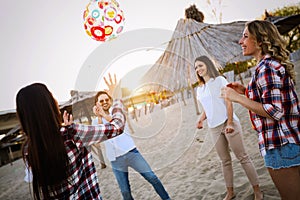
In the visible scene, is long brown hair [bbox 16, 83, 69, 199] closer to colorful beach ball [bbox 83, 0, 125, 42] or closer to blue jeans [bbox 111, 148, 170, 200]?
blue jeans [bbox 111, 148, 170, 200]

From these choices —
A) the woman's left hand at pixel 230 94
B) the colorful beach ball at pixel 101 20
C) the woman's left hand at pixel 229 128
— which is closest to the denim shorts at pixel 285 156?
the woman's left hand at pixel 230 94

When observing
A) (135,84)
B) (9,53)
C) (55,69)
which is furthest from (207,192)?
(9,53)

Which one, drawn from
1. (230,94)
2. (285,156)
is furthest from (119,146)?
(285,156)

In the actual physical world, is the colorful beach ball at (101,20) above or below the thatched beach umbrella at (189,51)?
above

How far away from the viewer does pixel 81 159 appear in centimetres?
108

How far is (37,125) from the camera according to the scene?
991 mm

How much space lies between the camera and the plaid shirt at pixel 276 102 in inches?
37.7

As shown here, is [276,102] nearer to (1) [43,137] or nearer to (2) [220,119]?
(2) [220,119]

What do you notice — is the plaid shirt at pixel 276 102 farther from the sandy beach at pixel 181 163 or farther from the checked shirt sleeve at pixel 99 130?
the sandy beach at pixel 181 163

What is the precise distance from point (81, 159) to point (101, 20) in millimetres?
1401

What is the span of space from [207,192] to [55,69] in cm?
265

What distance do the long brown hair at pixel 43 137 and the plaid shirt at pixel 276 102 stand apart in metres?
0.90

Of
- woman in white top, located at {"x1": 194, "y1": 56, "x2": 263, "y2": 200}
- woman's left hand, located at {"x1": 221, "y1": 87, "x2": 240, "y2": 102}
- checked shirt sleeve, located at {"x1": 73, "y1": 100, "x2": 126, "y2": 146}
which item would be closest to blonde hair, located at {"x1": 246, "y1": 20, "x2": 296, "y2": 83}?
woman's left hand, located at {"x1": 221, "y1": 87, "x2": 240, "y2": 102}

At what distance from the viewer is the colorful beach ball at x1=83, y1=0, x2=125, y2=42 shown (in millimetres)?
2041
